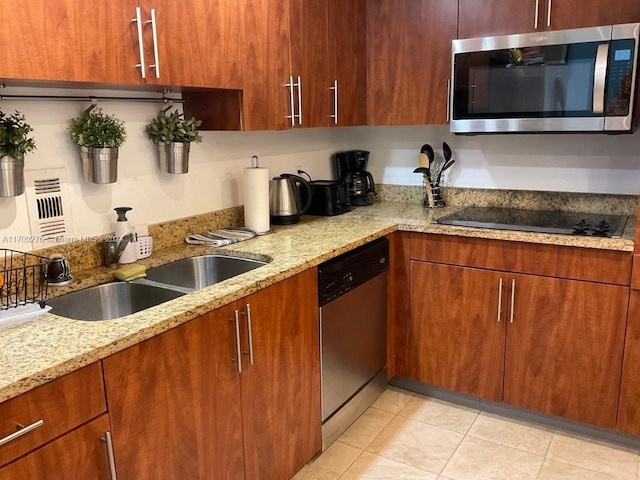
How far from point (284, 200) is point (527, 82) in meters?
1.19

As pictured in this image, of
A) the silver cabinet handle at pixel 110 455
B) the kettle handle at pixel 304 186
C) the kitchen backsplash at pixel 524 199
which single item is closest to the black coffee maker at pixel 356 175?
the kitchen backsplash at pixel 524 199

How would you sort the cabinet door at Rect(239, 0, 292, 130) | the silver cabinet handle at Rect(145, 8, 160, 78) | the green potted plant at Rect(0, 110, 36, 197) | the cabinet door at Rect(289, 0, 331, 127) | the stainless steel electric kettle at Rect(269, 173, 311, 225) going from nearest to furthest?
the green potted plant at Rect(0, 110, 36, 197) → the silver cabinet handle at Rect(145, 8, 160, 78) → the cabinet door at Rect(239, 0, 292, 130) → the cabinet door at Rect(289, 0, 331, 127) → the stainless steel electric kettle at Rect(269, 173, 311, 225)

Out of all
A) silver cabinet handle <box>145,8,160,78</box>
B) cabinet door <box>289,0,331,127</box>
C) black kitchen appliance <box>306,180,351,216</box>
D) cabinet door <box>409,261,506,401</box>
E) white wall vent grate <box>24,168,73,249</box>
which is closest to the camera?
silver cabinet handle <box>145,8,160,78</box>

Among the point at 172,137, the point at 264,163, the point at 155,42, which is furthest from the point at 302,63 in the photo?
the point at 155,42

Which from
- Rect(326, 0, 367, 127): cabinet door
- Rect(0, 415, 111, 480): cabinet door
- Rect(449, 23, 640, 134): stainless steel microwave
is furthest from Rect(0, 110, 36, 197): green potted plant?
Rect(449, 23, 640, 134): stainless steel microwave

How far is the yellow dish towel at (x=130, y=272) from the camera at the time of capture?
1.82 metres

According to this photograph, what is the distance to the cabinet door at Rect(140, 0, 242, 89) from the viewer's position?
171 cm

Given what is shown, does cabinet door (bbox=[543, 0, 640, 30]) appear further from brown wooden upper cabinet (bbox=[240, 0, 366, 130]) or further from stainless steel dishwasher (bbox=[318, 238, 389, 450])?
stainless steel dishwasher (bbox=[318, 238, 389, 450])

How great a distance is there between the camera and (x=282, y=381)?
1.91 m

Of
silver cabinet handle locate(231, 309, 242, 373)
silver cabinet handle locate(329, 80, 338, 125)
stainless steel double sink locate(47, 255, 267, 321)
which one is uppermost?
silver cabinet handle locate(329, 80, 338, 125)

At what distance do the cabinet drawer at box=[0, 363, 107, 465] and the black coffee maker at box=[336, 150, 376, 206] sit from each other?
2.02m

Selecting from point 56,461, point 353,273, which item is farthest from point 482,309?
point 56,461

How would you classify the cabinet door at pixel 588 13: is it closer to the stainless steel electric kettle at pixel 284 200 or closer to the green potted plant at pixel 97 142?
the stainless steel electric kettle at pixel 284 200

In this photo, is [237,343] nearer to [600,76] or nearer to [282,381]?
[282,381]
